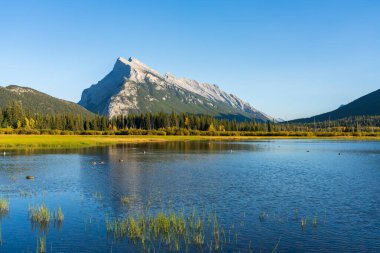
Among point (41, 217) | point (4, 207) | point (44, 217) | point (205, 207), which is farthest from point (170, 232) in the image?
point (4, 207)

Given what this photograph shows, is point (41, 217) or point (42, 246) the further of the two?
point (41, 217)

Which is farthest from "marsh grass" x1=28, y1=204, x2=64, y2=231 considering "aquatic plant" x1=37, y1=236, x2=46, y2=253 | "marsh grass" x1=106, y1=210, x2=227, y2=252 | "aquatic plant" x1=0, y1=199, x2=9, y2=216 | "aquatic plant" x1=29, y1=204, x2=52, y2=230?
"aquatic plant" x1=37, y1=236, x2=46, y2=253

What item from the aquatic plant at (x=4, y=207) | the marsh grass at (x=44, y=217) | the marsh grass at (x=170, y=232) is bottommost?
the marsh grass at (x=170, y=232)

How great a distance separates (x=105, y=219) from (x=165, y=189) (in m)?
14.1

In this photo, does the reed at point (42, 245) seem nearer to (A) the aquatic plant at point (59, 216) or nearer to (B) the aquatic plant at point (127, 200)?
(A) the aquatic plant at point (59, 216)

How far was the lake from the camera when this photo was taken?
24.1 m

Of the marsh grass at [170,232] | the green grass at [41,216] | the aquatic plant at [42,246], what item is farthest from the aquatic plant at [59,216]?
the aquatic plant at [42,246]

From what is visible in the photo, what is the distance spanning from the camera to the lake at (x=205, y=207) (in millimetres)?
24094

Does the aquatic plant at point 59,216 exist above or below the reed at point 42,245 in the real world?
above

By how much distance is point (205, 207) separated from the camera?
1359 inches

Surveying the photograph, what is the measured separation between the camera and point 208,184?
156 ft

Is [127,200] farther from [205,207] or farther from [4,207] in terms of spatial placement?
[4,207]

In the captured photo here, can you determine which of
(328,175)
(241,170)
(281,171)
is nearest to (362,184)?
(328,175)

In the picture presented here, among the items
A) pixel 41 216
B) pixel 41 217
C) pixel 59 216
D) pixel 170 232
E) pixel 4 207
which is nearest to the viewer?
pixel 170 232
